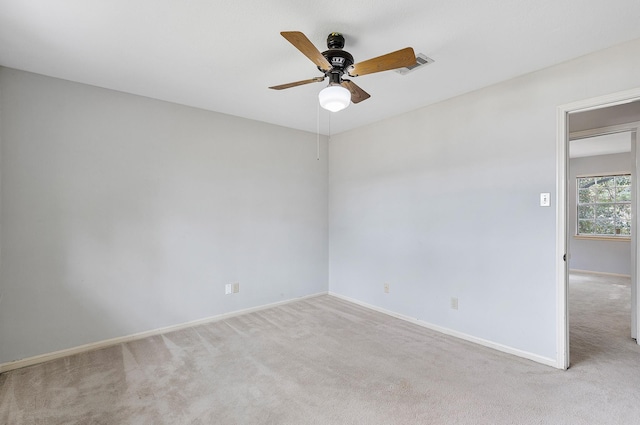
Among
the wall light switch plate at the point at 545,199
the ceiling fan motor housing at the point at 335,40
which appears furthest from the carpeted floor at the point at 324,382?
the ceiling fan motor housing at the point at 335,40

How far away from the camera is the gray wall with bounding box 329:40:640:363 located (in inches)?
97.4

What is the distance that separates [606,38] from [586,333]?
2759 mm

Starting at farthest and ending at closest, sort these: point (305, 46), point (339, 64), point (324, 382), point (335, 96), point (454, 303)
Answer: point (454, 303)
point (324, 382)
point (339, 64)
point (335, 96)
point (305, 46)

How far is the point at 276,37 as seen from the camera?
6.75 ft

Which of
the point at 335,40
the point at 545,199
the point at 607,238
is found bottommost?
the point at 607,238

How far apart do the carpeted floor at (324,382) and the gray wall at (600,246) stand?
3924 millimetres

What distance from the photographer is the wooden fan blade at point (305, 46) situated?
4.89ft

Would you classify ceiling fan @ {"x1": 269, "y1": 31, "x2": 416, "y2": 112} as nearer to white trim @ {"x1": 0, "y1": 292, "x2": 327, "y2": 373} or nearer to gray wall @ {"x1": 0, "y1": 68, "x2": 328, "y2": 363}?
gray wall @ {"x1": 0, "y1": 68, "x2": 328, "y2": 363}

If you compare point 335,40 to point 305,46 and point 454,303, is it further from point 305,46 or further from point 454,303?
point 454,303

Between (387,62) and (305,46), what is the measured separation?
1.58 ft

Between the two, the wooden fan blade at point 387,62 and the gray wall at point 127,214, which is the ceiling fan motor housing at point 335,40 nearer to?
the wooden fan blade at point 387,62

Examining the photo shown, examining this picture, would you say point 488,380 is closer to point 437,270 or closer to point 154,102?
point 437,270

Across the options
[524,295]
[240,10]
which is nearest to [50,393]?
[240,10]

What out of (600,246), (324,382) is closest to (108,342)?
(324,382)
